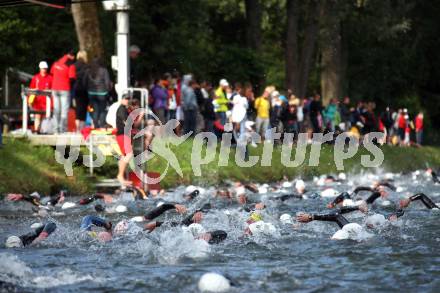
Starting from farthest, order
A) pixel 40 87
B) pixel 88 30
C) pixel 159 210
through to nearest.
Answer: pixel 88 30
pixel 40 87
pixel 159 210

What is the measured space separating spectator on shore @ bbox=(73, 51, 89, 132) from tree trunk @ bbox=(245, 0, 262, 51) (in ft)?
66.5

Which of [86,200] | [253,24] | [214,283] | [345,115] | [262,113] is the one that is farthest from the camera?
[253,24]

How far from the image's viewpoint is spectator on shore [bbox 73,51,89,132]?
2502 centimetres

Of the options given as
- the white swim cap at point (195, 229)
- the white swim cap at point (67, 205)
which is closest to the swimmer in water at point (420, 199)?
the white swim cap at point (195, 229)

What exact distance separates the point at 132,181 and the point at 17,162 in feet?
9.13

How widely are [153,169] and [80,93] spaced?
2.92m

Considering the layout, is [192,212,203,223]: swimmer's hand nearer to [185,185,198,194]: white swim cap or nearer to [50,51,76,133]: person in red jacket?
[185,185,198,194]: white swim cap

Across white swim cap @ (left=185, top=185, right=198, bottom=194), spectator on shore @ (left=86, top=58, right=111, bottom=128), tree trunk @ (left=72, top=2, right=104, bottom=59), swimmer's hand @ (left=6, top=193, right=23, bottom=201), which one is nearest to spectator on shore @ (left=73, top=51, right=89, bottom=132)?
spectator on shore @ (left=86, top=58, right=111, bottom=128)

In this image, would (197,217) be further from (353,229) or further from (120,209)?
(120,209)

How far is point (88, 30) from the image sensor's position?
2958 centimetres

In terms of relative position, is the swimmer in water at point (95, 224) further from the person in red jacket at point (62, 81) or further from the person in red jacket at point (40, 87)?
A: the person in red jacket at point (40, 87)

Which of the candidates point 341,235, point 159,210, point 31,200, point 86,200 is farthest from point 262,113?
point 341,235

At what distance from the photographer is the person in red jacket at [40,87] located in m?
26.6

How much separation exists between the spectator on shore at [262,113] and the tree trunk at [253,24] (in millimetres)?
13633
